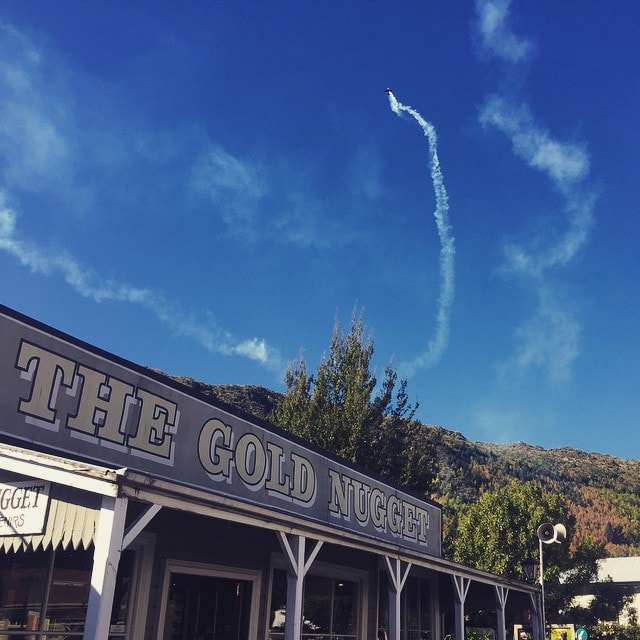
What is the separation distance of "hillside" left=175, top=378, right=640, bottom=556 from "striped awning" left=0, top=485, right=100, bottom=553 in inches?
2664

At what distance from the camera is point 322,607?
43.8ft

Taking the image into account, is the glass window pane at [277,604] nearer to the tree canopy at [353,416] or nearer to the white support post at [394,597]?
the white support post at [394,597]

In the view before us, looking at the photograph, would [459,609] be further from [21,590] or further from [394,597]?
[21,590]

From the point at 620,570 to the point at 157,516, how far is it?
135 feet

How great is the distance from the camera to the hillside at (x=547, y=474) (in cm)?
9144

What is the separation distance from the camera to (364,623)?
47.0 ft

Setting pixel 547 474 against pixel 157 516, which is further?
pixel 547 474

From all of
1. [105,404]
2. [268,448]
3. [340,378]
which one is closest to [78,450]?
[105,404]

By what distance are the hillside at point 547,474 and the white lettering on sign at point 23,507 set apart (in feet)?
221

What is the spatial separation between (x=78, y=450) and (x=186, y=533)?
8.12 feet

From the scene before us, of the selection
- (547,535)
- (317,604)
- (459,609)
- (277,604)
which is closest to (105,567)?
(277,604)

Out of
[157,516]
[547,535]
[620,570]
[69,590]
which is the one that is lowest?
[69,590]

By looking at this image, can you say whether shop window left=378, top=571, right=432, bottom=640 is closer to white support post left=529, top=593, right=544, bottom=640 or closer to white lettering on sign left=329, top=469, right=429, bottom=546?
white lettering on sign left=329, top=469, right=429, bottom=546

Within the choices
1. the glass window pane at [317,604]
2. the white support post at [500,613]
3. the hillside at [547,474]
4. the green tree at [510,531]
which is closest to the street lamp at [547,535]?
the white support post at [500,613]
